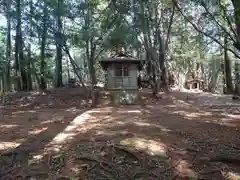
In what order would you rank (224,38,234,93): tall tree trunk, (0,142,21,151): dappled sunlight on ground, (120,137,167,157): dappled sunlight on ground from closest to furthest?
(120,137,167,157): dappled sunlight on ground < (0,142,21,151): dappled sunlight on ground < (224,38,234,93): tall tree trunk

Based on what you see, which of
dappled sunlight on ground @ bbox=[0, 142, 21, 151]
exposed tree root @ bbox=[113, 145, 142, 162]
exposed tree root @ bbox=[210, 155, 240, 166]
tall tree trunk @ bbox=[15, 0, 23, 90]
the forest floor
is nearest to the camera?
the forest floor

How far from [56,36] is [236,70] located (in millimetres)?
24952

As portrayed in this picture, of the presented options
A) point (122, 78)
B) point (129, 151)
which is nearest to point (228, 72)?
point (122, 78)

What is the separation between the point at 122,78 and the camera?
19391 mm

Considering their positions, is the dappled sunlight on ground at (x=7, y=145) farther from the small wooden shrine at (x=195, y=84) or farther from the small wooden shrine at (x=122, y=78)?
the small wooden shrine at (x=195, y=84)

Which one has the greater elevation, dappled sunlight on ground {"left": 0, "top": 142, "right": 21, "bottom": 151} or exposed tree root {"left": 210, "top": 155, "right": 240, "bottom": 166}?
dappled sunlight on ground {"left": 0, "top": 142, "right": 21, "bottom": 151}

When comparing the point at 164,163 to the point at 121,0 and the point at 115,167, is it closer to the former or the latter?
the point at 115,167

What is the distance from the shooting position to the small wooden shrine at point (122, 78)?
741 inches

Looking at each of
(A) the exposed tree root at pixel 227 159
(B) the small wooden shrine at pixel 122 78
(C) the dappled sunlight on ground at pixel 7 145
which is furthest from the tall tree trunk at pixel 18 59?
(A) the exposed tree root at pixel 227 159

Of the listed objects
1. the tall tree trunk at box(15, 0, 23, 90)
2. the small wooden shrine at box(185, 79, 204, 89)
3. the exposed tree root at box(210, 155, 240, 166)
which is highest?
the tall tree trunk at box(15, 0, 23, 90)

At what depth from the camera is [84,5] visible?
1731cm

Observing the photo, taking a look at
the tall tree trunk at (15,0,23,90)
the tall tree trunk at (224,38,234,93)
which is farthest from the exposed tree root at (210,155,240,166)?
the tall tree trunk at (224,38,234,93)

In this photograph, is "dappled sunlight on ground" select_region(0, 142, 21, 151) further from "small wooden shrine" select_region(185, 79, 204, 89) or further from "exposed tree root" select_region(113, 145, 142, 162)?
"small wooden shrine" select_region(185, 79, 204, 89)

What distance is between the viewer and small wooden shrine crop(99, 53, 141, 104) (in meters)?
18.8
